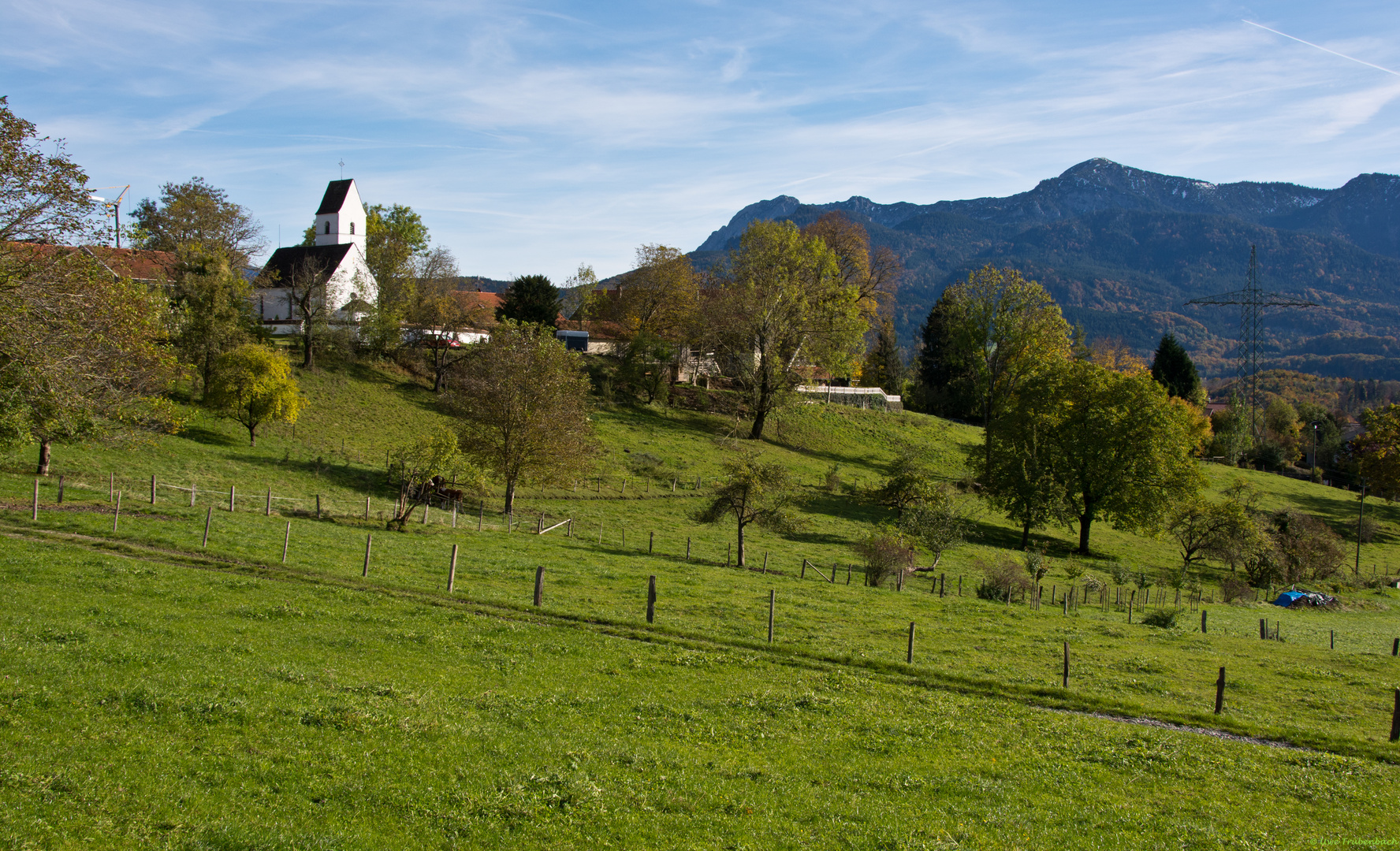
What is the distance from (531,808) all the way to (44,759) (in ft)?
19.9

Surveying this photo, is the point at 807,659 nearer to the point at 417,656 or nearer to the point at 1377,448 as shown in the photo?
the point at 417,656

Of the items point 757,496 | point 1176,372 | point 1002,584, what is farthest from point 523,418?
point 1176,372

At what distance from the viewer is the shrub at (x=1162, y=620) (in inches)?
1253

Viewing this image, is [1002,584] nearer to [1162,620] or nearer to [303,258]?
[1162,620]

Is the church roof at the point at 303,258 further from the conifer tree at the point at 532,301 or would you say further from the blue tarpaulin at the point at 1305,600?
the blue tarpaulin at the point at 1305,600

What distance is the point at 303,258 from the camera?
251ft

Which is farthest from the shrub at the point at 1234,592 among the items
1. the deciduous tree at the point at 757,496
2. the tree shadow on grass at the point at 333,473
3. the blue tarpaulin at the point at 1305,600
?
the tree shadow on grass at the point at 333,473

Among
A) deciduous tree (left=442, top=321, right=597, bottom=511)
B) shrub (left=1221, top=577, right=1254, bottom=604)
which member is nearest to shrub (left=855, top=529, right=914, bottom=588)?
deciduous tree (left=442, top=321, right=597, bottom=511)

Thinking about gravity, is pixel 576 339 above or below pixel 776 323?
below

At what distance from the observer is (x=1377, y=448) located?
78.8m

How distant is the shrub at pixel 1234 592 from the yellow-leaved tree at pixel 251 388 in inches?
2213

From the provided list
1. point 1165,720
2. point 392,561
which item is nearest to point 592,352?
point 392,561

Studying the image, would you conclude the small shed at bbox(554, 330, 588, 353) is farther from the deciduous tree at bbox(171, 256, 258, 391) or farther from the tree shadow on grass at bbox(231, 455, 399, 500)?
the tree shadow on grass at bbox(231, 455, 399, 500)

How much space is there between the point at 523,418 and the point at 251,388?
1768 centimetres
